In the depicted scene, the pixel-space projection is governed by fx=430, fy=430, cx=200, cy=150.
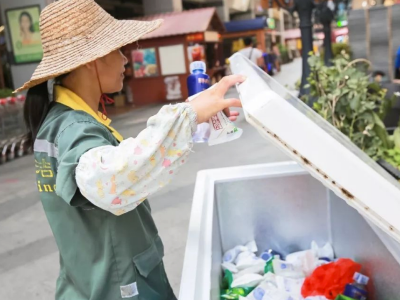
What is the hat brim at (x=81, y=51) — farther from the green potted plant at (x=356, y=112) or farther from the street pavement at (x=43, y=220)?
the green potted plant at (x=356, y=112)

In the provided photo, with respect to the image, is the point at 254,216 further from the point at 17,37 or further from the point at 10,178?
the point at 17,37

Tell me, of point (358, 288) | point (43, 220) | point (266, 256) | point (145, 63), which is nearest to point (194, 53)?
point (145, 63)

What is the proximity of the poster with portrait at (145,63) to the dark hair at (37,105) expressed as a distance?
41.6ft

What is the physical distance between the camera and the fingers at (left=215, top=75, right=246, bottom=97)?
1085mm

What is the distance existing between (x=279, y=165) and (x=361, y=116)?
1340 mm

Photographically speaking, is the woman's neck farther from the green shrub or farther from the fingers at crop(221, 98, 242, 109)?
the green shrub

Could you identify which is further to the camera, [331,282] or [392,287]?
Result: [331,282]

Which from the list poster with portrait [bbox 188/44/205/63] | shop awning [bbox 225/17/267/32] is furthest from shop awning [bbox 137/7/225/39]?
shop awning [bbox 225/17/267/32]

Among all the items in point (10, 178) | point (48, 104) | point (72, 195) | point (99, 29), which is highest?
point (99, 29)

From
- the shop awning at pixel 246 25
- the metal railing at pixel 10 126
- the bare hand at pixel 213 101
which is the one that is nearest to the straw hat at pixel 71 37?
the bare hand at pixel 213 101

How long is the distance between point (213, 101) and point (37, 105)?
1.70ft

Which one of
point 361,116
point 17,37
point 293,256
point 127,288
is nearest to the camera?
point 127,288

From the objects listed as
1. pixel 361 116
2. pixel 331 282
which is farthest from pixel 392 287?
pixel 361 116

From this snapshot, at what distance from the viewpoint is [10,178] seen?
21.4ft
